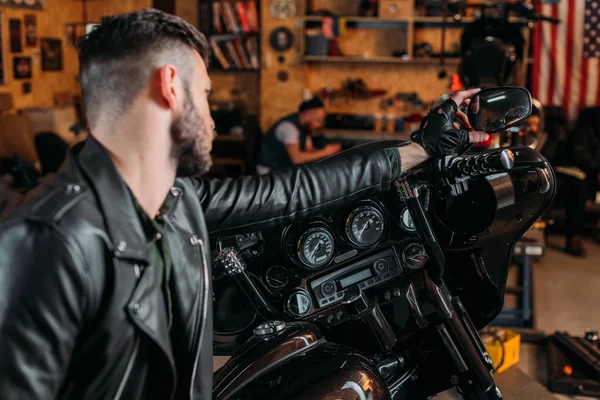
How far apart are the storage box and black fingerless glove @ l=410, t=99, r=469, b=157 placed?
19.4 feet

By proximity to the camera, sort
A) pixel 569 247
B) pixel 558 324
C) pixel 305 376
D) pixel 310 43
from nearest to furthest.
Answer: pixel 305 376 < pixel 558 324 < pixel 569 247 < pixel 310 43

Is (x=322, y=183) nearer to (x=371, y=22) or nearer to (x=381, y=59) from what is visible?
(x=381, y=59)

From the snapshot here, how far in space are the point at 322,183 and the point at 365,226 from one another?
17 centimetres

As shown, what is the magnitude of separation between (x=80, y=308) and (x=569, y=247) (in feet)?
18.9

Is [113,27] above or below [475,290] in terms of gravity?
above

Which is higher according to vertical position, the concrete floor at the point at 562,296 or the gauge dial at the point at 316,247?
the gauge dial at the point at 316,247

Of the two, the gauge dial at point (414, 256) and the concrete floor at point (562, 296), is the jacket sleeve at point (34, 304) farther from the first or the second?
the concrete floor at point (562, 296)

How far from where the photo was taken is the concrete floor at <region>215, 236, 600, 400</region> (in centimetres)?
388

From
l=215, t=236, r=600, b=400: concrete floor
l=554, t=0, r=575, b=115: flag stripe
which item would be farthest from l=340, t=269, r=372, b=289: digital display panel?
l=554, t=0, r=575, b=115: flag stripe

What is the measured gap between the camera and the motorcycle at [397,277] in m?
1.60

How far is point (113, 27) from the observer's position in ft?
3.84

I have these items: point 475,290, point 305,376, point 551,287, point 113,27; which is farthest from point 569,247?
point 113,27

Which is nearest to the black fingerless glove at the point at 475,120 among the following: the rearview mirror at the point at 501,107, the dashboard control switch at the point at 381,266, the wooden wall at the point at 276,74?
the rearview mirror at the point at 501,107

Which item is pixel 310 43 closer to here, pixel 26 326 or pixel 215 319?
pixel 215 319
